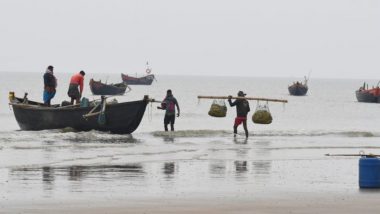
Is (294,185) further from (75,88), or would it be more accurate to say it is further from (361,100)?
(361,100)

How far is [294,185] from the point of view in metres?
16.4

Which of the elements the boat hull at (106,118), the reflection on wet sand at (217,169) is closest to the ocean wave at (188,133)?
the boat hull at (106,118)

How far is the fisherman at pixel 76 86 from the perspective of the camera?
32.0 m

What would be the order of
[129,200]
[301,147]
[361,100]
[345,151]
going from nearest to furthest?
[129,200] < [345,151] < [301,147] < [361,100]

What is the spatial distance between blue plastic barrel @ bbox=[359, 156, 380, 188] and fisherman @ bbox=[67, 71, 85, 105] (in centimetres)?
1750

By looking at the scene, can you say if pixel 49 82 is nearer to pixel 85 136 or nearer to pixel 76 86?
pixel 76 86

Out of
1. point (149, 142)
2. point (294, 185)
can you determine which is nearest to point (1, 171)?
point (294, 185)

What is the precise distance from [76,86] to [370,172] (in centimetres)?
1847

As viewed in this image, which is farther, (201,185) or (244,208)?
(201,185)

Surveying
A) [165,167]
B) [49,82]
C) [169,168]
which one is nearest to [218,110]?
[49,82]

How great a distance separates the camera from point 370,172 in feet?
50.7

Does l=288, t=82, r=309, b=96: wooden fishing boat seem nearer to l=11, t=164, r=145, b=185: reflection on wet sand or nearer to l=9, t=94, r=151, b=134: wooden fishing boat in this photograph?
l=9, t=94, r=151, b=134: wooden fishing boat

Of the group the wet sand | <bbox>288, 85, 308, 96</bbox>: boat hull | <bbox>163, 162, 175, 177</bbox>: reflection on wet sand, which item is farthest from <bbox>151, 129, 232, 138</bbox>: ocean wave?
<bbox>288, 85, 308, 96</bbox>: boat hull

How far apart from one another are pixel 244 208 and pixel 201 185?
3.23 m
